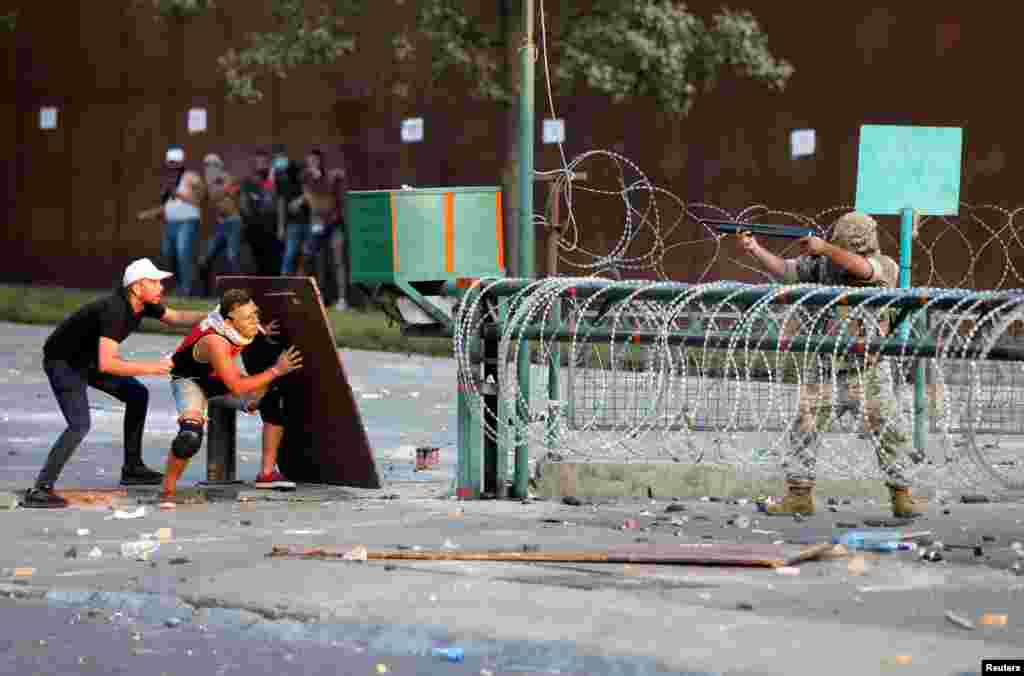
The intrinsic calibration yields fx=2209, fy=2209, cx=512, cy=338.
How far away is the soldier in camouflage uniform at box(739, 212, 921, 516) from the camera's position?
37.1 ft

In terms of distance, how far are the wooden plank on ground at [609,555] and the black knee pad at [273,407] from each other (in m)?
2.80

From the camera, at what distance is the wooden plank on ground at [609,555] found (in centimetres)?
976

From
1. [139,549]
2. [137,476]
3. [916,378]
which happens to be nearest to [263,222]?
[137,476]

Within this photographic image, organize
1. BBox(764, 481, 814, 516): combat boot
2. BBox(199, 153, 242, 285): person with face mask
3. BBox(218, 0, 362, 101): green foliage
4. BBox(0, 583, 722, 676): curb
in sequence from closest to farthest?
BBox(0, 583, 722, 676): curb < BBox(764, 481, 814, 516): combat boot < BBox(218, 0, 362, 101): green foliage < BBox(199, 153, 242, 285): person with face mask

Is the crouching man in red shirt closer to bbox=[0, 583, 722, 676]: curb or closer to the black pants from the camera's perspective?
the black pants

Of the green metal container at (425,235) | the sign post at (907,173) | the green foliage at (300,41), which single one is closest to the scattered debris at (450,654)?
the green metal container at (425,235)

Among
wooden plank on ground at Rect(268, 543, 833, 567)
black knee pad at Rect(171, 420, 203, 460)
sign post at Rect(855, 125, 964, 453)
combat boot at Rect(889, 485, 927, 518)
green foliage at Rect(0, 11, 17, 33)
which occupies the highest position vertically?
green foliage at Rect(0, 11, 17, 33)

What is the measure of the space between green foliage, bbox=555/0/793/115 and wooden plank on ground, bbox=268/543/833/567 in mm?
12775

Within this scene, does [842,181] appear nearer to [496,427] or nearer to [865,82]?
[865,82]

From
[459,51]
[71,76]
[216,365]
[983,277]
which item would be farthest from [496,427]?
[71,76]

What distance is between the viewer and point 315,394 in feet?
42.0

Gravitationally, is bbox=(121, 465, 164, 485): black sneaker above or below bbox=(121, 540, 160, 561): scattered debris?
below

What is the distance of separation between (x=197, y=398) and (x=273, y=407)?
1.85 feet

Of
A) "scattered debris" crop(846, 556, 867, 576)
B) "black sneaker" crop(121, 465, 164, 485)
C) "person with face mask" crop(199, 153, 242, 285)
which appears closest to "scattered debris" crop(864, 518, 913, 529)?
"scattered debris" crop(846, 556, 867, 576)
